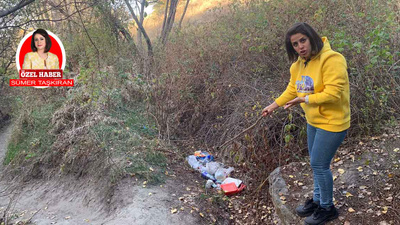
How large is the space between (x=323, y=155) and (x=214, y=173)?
2.64 metres

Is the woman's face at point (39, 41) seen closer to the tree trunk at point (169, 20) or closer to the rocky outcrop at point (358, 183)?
the tree trunk at point (169, 20)

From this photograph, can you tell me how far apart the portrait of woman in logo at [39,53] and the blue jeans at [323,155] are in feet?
18.6

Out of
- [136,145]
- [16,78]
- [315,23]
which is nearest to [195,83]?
[136,145]

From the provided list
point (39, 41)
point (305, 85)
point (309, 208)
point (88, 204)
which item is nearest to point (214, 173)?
point (88, 204)

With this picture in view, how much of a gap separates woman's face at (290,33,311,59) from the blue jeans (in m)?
0.60

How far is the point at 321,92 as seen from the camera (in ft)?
6.91

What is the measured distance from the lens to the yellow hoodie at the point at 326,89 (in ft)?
6.62

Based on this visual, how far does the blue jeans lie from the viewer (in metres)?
→ 2.19

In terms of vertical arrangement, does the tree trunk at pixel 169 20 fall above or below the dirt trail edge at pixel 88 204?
above

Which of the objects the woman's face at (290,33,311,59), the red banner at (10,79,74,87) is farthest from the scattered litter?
the red banner at (10,79,74,87)

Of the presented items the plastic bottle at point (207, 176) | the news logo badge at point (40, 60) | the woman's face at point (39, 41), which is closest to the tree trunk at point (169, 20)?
the news logo badge at point (40, 60)

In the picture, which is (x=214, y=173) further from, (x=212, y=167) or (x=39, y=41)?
(x=39, y=41)

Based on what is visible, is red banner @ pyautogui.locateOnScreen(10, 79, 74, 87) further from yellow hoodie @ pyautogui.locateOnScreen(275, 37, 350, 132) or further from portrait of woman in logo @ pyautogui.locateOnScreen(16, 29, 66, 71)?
yellow hoodie @ pyautogui.locateOnScreen(275, 37, 350, 132)

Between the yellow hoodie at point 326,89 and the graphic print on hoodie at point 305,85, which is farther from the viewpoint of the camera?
the graphic print on hoodie at point 305,85
